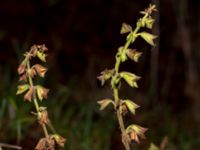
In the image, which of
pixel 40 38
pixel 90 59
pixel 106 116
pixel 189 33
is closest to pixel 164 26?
pixel 189 33

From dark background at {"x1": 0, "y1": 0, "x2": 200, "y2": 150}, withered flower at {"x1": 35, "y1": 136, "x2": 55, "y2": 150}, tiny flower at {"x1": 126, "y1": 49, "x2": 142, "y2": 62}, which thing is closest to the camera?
tiny flower at {"x1": 126, "y1": 49, "x2": 142, "y2": 62}

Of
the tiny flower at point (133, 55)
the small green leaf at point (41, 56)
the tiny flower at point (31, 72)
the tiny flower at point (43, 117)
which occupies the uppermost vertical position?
the small green leaf at point (41, 56)

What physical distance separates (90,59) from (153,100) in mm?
821

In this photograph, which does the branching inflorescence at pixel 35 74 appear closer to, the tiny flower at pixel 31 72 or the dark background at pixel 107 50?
the tiny flower at pixel 31 72

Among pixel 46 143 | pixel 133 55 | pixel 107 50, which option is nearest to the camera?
pixel 133 55

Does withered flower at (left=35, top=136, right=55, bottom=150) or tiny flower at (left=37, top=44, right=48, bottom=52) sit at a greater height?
tiny flower at (left=37, top=44, right=48, bottom=52)

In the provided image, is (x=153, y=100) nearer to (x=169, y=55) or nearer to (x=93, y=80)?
(x=93, y=80)

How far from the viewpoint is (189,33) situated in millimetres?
5566

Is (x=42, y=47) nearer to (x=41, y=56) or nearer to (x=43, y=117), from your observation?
(x=41, y=56)

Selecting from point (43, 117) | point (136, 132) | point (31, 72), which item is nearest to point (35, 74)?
point (31, 72)

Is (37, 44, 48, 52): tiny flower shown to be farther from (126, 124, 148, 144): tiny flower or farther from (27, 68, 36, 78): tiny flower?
(126, 124, 148, 144): tiny flower

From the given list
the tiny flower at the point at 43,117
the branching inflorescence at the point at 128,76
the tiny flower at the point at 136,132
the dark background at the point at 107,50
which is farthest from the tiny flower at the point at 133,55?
the dark background at the point at 107,50

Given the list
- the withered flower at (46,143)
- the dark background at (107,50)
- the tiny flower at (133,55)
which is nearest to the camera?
the tiny flower at (133,55)

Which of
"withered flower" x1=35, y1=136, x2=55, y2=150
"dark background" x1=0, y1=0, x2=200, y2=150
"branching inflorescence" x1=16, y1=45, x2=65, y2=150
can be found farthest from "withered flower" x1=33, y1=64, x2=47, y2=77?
"dark background" x1=0, y1=0, x2=200, y2=150
